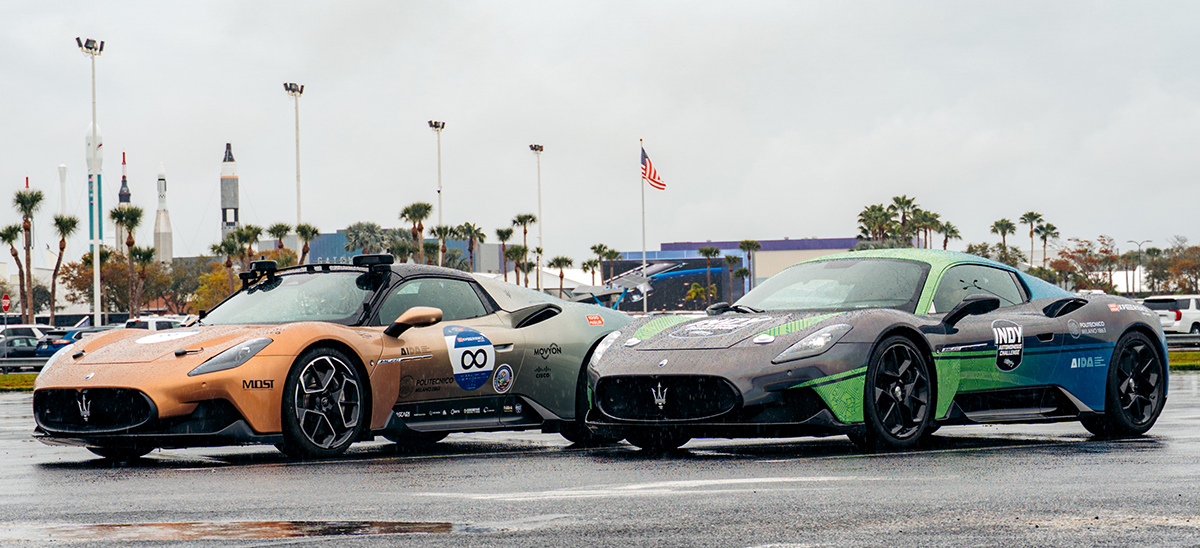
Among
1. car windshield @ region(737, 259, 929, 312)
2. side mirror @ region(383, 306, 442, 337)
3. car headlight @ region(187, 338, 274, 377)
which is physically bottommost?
car headlight @ region(187, 338, 274, 377)

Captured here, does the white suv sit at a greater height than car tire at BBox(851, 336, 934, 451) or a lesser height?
lesser

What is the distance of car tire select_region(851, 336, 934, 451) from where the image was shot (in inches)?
282

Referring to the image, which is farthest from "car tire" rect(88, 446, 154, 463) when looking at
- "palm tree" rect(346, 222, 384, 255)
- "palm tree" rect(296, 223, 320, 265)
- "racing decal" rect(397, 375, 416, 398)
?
"palm tree" rect(346, 222, 384, 255)

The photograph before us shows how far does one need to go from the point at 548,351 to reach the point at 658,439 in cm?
145

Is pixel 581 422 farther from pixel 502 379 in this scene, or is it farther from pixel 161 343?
pixel 161 343

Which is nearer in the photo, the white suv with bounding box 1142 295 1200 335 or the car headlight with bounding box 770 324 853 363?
the car headlight with bounding box 770 324 853 363

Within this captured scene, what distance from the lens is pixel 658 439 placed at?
24.8 feet

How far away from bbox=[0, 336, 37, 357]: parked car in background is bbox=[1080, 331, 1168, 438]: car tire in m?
37.4

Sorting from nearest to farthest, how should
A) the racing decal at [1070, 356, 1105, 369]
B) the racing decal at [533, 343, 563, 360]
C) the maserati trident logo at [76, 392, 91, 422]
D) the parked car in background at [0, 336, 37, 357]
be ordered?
1. the maserati trident logo at [76, 392, 91, 422]
2. the racing decal at [1070, 356, 1105, 369]
3. the racing decal at [533, 343, 563, 360]
4. the parked car in background at [0, 336, 37, 357]

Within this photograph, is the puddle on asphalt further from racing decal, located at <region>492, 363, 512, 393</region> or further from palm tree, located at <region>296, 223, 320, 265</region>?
palm tree, located at <region>296, 223, 320, 265</region>

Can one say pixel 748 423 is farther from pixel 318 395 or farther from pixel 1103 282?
pixel 1103 282

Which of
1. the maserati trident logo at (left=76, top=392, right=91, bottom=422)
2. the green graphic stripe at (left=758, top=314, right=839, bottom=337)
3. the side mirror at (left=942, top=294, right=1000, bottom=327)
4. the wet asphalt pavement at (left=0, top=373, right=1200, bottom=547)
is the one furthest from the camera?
the side mirror at (left=942, top=294, right=1000, bottom=327)

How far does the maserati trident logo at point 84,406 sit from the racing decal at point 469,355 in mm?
2129

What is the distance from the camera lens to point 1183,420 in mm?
9734
